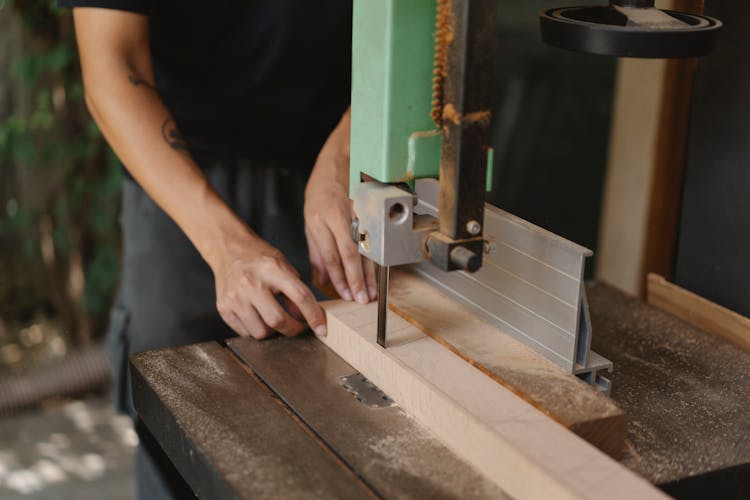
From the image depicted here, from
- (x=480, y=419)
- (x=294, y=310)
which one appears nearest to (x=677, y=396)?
(x=480, y=419)

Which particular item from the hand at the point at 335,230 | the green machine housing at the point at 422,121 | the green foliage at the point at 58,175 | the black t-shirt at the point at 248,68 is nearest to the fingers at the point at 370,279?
the hand at the point at 335,230

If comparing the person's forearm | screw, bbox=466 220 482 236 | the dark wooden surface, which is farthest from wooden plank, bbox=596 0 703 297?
screw, bbox=466 220 482 236

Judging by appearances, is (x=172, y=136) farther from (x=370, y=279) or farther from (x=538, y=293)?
(x=538, y=293)

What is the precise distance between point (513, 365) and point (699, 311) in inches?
19.6

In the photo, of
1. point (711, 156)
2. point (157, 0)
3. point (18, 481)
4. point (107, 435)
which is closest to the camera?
point (711, 156)

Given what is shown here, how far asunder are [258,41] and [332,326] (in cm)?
79

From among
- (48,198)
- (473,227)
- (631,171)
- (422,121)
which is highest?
(422,121)

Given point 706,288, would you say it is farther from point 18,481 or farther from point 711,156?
point 18,481

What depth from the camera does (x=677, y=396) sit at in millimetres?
1258

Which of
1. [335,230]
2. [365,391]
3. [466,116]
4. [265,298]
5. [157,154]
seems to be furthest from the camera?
[157,154]

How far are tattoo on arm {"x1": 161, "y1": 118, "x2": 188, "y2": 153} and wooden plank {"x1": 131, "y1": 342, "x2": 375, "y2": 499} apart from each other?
47 centimetres

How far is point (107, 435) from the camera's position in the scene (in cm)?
298

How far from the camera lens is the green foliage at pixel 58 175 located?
3045 millimetres

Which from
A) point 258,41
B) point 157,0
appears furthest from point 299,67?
point 157,0
